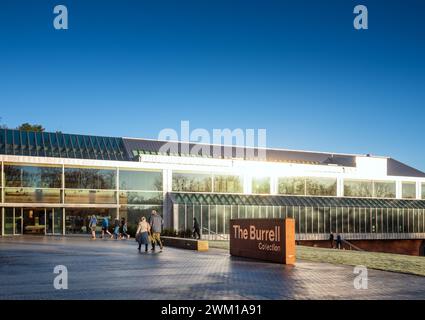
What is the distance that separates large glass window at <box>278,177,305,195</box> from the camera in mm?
54875

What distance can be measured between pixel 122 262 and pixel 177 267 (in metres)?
2.31

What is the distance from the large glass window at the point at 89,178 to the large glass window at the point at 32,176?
80 cm

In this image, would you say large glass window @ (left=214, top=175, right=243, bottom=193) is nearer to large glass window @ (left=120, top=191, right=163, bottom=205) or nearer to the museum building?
the museum building

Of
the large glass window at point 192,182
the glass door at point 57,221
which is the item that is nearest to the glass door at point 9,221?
the glass door at point 57,221

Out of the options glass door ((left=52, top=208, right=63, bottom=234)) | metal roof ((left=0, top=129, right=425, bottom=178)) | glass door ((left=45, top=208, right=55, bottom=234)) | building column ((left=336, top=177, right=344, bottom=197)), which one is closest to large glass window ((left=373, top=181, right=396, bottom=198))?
building column ((left=336, top=177, right=344, bottom=197))

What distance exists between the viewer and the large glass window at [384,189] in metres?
60.1

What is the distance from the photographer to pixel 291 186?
182 ft

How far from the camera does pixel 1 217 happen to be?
131 ft

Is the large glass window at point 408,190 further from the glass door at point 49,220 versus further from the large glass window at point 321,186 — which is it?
the glass door at point 49,220

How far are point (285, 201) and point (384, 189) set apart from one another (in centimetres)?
1346

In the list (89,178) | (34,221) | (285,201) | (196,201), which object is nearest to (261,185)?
(285,201)

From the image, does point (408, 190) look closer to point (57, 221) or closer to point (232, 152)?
point (232, 152)
